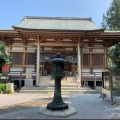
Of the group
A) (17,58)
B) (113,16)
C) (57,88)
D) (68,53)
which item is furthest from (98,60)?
(113,16)

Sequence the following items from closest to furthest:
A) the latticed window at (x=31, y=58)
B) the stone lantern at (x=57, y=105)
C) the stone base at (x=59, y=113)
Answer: the stone base at (x=59, y=113) < the stone lantern at (x=57, y=105) < the latticed window at (x=31, y=58)

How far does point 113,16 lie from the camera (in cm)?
3053

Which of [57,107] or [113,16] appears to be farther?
[113,16]

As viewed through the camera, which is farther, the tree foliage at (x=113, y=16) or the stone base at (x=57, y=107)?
the tree foliage at (x=113, y=16)

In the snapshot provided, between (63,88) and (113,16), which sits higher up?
(113,16)

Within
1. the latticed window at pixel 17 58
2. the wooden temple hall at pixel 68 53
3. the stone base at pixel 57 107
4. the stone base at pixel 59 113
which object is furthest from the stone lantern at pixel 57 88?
the latticed window at pixel 17 58

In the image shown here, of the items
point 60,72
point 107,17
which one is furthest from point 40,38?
point 107,17

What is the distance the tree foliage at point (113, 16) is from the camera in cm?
2978

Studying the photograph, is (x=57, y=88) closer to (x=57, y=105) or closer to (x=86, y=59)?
(x=57, y=105)

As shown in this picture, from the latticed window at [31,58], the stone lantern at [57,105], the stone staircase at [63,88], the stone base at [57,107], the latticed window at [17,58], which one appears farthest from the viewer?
the latticed window at [31,58]

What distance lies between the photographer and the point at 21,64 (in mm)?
16109

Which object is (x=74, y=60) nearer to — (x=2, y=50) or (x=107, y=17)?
(x=2, y=50)

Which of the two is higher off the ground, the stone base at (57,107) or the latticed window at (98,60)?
the latticed window at (98,60)

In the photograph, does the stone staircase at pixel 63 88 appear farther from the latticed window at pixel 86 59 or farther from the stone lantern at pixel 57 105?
the stone lantern at pixel 57 105
